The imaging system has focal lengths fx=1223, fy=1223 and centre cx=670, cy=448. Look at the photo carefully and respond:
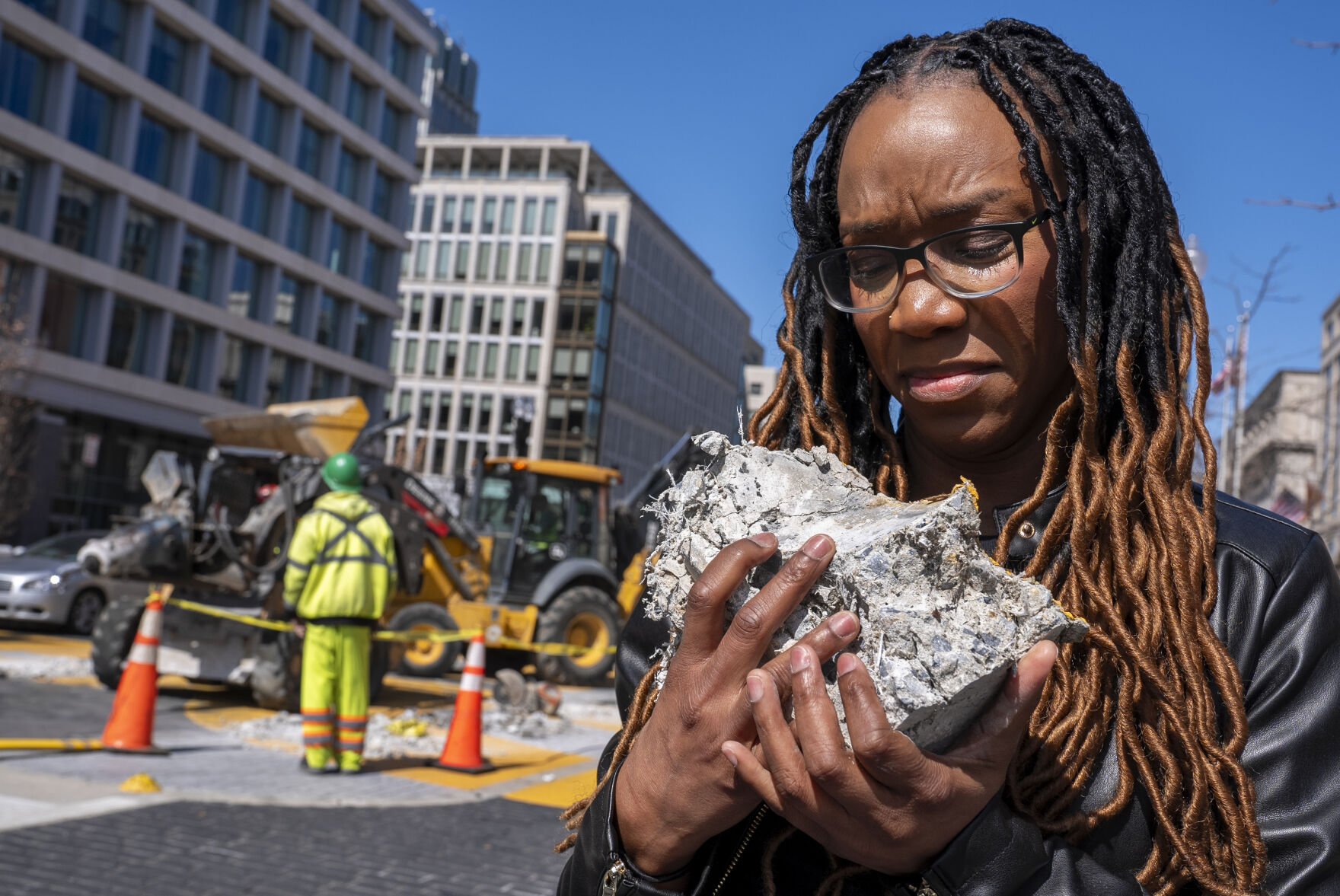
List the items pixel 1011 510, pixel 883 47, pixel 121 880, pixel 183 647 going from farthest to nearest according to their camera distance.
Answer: pixel 183 647
pixel 121 880
pixel 883 47
pixel 1011 510

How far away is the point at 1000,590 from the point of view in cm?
124

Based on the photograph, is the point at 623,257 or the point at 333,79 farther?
the point at 623,257

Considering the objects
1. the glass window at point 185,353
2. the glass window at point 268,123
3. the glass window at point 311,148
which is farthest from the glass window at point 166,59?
the glass window at point 185,353

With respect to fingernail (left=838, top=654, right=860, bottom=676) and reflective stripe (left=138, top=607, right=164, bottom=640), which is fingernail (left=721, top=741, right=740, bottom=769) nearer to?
fingernail (left=838, top=654, right=860, bottom=676)

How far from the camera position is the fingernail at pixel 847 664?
1113mm

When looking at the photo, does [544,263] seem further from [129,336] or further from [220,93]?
[129,336]

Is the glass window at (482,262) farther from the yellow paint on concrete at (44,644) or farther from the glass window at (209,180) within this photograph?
the yellow paint on concrete at (44,644)

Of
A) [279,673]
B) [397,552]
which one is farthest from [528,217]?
[279,673]

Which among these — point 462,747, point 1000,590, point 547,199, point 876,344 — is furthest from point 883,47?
point 547,199

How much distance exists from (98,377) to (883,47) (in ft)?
116

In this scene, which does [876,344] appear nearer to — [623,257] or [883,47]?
[883,47]

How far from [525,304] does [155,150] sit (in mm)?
38301

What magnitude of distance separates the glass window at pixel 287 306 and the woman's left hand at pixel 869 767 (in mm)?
42375

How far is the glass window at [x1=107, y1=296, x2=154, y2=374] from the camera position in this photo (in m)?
34.3
